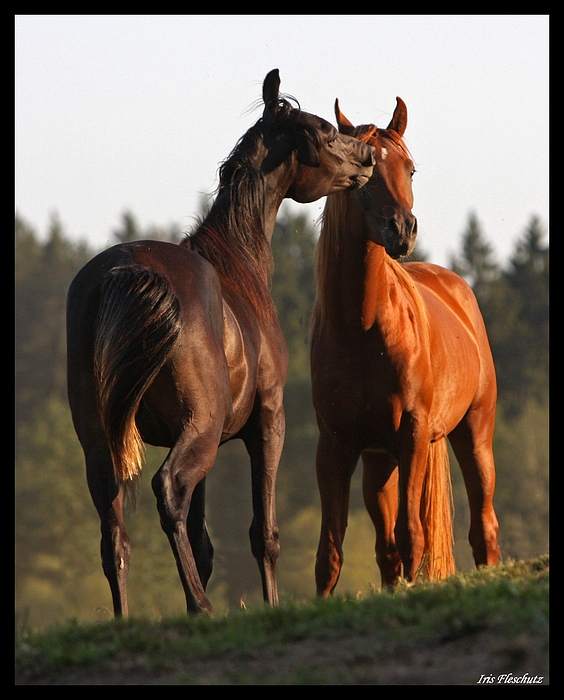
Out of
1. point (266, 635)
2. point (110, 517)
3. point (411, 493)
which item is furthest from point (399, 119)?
point (266, 635)

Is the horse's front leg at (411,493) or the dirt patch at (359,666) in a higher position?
the horse's front leg at (411,493)

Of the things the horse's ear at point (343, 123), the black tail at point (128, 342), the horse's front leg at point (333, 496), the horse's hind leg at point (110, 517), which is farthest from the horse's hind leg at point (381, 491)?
the black tail at point (128, 342)

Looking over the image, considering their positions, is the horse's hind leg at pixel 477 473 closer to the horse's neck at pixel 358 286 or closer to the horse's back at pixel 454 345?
the horse's back at pixel 454 345

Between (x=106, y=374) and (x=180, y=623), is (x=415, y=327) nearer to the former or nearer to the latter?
(x=106, y=374)

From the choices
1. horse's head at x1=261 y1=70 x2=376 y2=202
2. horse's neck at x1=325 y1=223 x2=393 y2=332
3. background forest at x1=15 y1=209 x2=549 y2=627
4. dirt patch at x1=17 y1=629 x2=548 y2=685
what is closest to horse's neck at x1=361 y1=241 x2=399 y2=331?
horse's neck at x1=325 y1=223 x2=393 y2=332

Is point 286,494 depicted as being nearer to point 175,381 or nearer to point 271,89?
point 271,89

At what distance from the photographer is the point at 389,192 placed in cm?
700

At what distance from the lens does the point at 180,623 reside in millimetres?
4551

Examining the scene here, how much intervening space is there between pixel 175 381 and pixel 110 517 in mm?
816

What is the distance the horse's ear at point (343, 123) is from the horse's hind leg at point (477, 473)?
2.91 m

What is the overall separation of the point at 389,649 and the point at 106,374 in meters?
2.18

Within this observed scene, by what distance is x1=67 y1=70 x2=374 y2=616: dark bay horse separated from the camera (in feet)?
17.0

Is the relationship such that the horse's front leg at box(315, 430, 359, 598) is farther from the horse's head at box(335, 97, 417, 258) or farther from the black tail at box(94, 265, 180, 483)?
the black tail at box(94, 265, 180, 483)

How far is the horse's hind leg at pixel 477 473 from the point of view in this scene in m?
8.65
